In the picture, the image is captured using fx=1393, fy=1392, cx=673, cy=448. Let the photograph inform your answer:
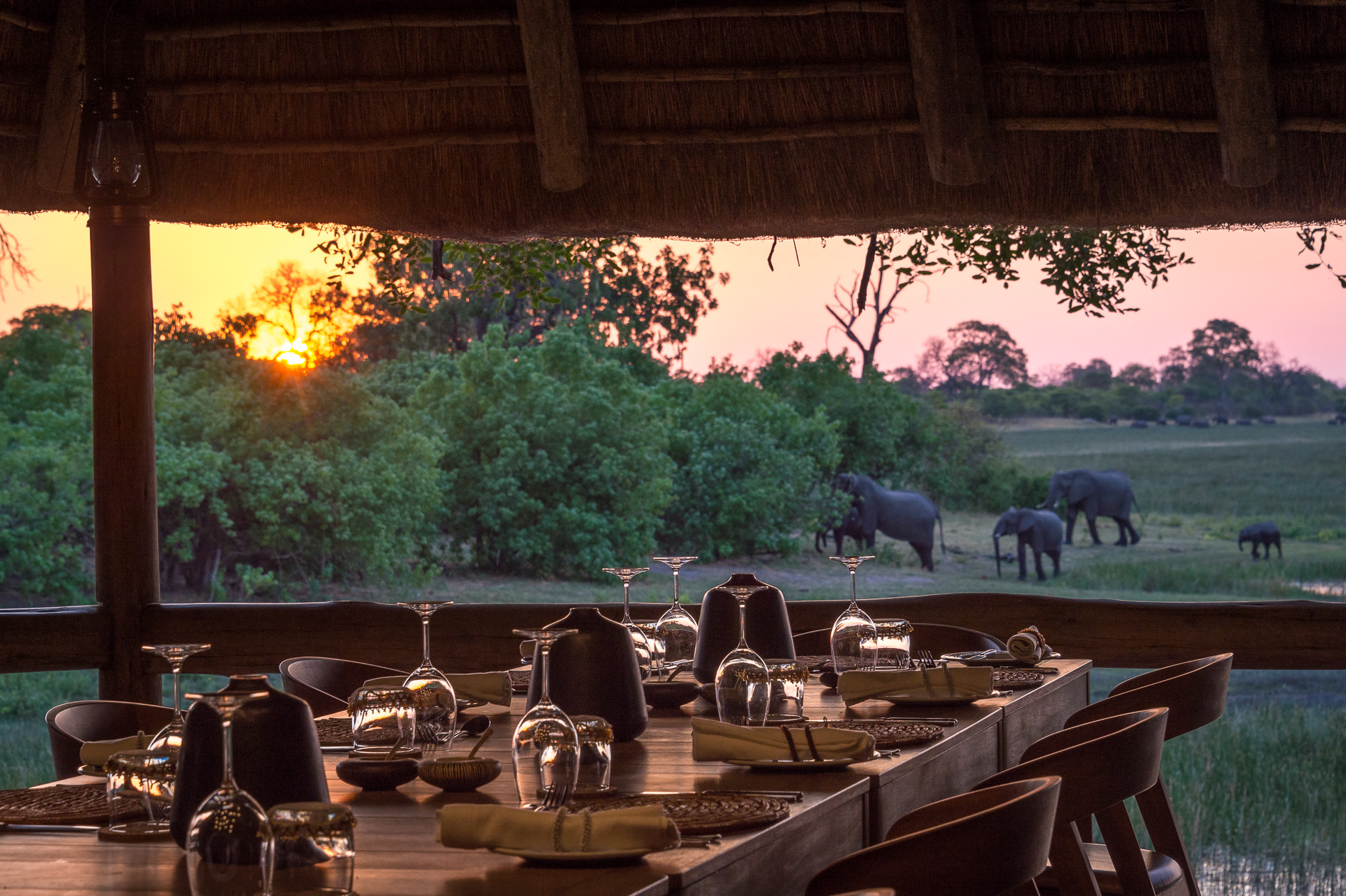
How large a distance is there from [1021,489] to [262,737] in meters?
11.6

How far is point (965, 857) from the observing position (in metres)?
1.81

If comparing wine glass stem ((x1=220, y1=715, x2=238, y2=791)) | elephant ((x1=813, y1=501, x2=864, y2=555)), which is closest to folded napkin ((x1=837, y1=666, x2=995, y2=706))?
wine glass stem ((x1=220, y1=715, x2=238, y2=791))

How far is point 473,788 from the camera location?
2.26 meters

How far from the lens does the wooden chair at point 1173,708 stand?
3.03 meters

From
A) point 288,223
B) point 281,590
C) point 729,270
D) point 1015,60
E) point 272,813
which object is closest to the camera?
point 272,813

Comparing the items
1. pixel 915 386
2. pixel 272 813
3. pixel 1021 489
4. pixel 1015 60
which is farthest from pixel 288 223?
pixel 1021 489

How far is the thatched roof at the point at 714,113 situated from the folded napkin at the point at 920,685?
1.87 meters

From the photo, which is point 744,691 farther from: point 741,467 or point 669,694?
point 741,467

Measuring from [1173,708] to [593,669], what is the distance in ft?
4.31

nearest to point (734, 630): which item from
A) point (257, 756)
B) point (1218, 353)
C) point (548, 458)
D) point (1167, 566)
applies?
point (257, 756)

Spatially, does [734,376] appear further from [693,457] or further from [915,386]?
[915,386]

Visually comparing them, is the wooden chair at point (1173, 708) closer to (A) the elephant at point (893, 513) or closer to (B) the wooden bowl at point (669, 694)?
(B) the wooden bowl at point (669, 694)

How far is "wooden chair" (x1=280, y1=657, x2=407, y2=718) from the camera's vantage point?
355cm

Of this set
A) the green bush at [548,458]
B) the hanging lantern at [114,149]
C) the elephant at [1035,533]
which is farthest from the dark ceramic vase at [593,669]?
the elephant at [1035,533]
